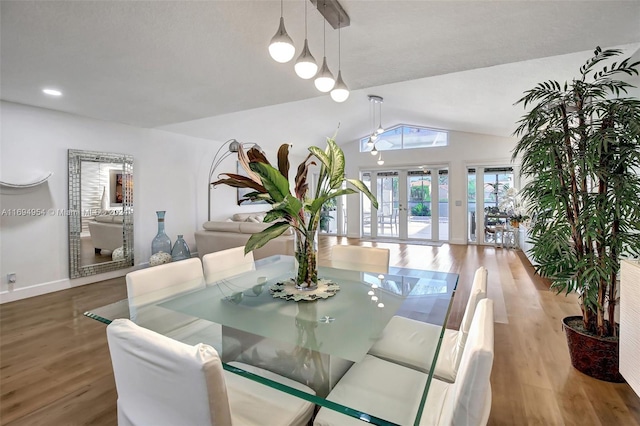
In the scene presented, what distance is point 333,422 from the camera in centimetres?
113

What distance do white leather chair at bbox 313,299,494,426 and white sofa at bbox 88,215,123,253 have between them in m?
4.70

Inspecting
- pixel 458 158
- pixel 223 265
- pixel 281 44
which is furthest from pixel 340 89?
pixel 458 158

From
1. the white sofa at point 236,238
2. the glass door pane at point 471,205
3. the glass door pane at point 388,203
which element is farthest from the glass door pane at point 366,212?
the white sofa at point 236,238

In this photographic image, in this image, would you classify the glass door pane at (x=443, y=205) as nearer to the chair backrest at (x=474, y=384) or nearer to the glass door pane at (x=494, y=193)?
the glass door pane at (x=494, y=193)

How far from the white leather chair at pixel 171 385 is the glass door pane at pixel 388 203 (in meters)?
7.87

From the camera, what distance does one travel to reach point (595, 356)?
2.08 meters

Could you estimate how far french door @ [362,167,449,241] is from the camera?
8.15m

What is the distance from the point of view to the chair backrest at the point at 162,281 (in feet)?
6.14

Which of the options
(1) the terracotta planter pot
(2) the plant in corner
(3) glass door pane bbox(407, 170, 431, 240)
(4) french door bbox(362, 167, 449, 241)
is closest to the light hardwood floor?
(1) the terracotta planter pot

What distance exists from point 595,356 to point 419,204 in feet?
21.3

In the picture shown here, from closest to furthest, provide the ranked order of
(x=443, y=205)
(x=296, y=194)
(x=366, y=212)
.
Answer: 1. (x=296, y=194)
2. (x=443, y=205)
3. (x=366, y=212)

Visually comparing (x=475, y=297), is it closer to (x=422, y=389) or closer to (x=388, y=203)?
(x=422, y=389)

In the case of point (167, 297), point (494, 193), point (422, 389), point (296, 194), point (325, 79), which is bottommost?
point (422, 389)

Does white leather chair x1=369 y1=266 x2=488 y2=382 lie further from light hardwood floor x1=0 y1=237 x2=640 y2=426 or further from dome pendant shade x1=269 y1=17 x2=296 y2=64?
dome pendant shade x1=269 y1=17 x2=296 y2=64
